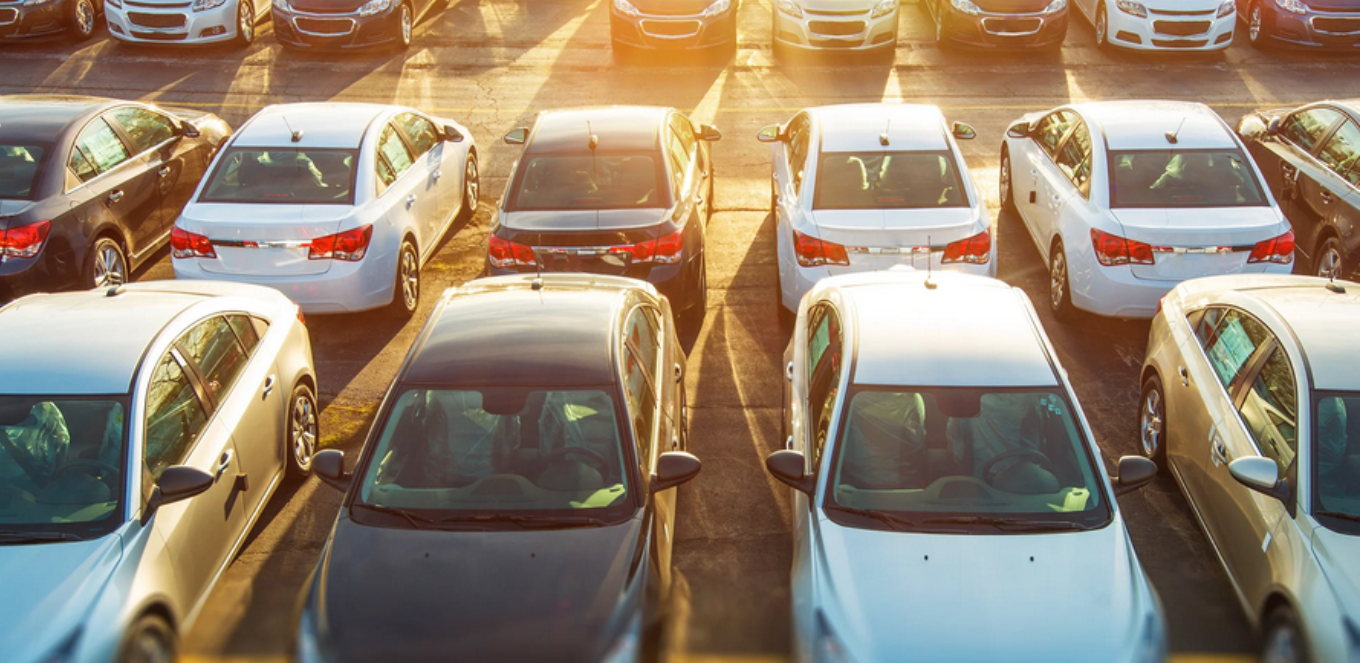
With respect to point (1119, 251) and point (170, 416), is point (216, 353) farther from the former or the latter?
point (1119, 251)

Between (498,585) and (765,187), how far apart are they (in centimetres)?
902

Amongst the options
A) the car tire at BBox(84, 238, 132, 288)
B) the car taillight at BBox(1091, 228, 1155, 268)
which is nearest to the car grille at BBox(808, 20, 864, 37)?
the car taillight at BBox(1091, 228, 1155, 268)

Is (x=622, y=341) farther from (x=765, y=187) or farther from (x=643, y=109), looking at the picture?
(x=765, y=187)

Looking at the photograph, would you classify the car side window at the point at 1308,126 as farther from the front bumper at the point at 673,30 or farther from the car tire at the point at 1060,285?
the front bumper at the point at 673,30

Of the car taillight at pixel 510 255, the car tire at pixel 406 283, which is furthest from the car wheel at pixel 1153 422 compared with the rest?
the car tire at pixel 406 283

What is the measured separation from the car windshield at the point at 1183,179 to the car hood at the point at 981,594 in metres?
5.00

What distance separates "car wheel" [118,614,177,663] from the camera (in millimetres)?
5242

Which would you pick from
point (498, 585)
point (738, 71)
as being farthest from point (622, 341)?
point (738, 71)

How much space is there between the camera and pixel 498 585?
206 inches

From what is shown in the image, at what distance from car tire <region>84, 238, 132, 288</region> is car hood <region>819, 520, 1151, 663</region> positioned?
23.9 feet

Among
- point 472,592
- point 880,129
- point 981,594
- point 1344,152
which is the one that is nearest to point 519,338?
point 472,592

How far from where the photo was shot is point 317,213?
971 centimetres

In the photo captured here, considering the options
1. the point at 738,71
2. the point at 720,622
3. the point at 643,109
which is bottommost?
the point at 738,71

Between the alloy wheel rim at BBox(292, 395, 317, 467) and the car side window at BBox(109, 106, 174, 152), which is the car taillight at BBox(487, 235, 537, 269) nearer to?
the alloy wheel rim at BBox(292, 395, 317, 467)
